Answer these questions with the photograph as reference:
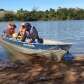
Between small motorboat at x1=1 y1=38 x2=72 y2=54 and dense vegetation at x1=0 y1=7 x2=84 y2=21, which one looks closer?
small motorboat at x1=1 y1=38 x2=72 y2=54

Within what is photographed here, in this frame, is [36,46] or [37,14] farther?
[37,14]

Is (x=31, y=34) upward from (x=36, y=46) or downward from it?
upward

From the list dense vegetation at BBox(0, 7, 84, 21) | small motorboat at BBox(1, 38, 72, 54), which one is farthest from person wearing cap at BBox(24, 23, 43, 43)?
dense vegetation at BBox(0, 7, 84, 21)

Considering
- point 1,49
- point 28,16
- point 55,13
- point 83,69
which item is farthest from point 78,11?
point 83,69

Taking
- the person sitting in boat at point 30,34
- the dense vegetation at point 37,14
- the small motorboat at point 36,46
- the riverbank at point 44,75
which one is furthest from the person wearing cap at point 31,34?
the dense vegetation at point 37,14

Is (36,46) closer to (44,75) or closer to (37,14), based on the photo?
(44,75)

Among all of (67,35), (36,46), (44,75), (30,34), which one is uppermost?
(30,34)

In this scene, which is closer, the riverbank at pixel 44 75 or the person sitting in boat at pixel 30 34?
the riverbank at pixel 44 75

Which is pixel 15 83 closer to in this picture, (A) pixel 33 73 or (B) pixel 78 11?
(A) pixel 33 73

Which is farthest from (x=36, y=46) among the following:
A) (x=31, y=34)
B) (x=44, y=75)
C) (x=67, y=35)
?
(x=67, y=35)

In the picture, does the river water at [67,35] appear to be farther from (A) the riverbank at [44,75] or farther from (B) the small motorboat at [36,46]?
(A) the riverbank at [44,75]

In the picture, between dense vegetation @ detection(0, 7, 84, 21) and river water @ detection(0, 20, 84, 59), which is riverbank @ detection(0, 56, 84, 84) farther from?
A: dense vegetation @ detection(0, 7, 84, 21)

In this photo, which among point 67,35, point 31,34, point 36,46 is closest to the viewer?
point 36,46

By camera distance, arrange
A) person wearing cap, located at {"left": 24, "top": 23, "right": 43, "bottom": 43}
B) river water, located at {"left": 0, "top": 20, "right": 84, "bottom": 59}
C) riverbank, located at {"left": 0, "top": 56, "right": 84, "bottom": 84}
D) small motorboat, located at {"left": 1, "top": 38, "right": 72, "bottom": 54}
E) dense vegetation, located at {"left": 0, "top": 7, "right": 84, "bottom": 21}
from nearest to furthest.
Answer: riverbank, located at {"left": 0, "top": 56, "right": 84, "bottom": 84}, small motorboat, located at {"left": 1, "top": 38, "right": 72, "bottom": 54}, person wearing cap, located at {"left": 24, "top": 23, "right": 43, "bottom": 43}, river water, located at {"left": 0, "top": 20, "right": 84, "bottom": 59}, dense vegetation, located at {"left": 0, "top": 7, "right": 84, "bottom": 21}
